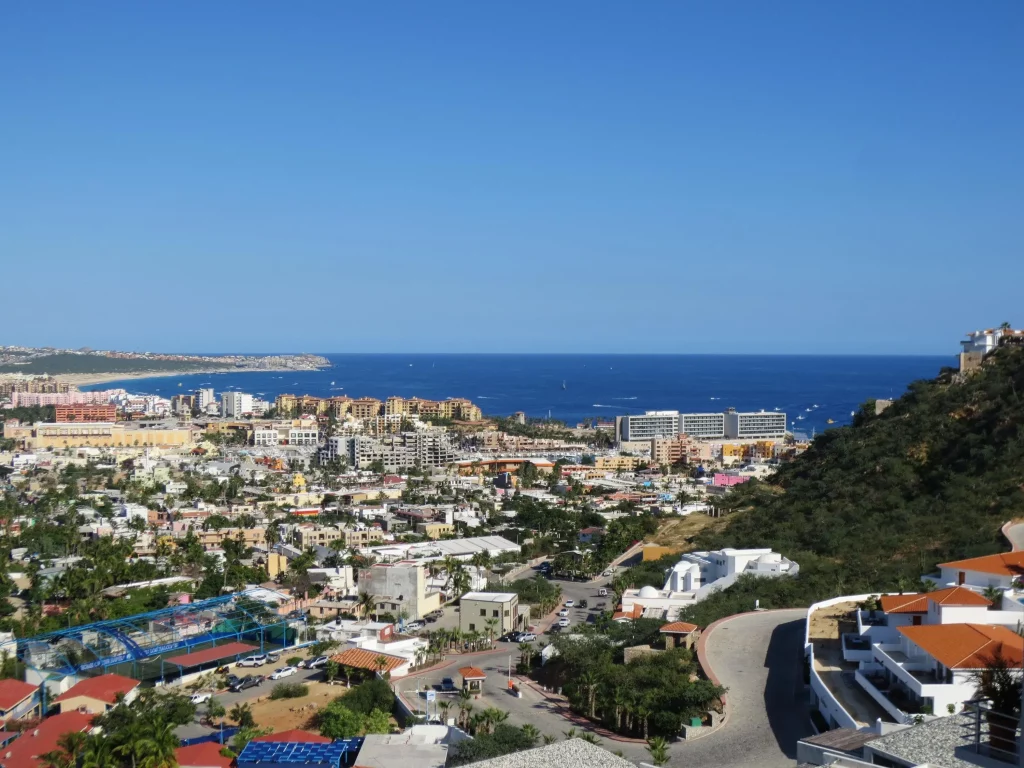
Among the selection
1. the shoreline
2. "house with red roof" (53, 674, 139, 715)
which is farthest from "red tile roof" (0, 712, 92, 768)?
the shoreline

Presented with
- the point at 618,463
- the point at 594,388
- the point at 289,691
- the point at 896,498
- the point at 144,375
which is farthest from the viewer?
the point at 144,375

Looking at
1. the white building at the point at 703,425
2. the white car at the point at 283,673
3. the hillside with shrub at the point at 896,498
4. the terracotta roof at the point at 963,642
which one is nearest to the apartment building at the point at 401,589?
the white car at the point at 283,673

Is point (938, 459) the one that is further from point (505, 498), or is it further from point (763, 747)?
point (505, 498)

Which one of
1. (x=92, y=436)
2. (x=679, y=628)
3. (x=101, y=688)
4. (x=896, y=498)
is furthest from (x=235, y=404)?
(x=679, y=628)

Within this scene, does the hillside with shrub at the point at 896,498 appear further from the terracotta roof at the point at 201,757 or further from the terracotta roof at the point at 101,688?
the terracotta roof at the point at 101,688

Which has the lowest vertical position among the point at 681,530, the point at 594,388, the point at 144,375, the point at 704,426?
the point at 144,375

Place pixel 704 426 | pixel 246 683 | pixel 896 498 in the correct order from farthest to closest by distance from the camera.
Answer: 1. pixel 704 426
2. pixel 896 498
3. pixel 246 683

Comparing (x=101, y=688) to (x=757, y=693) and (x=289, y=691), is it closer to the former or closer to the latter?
(x=289, y=691)

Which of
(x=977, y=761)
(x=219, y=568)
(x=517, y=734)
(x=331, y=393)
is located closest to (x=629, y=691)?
(x=517, y=734)
